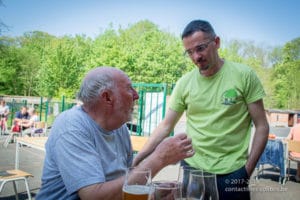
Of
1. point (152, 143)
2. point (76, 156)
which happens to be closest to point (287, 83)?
point (152, 143)

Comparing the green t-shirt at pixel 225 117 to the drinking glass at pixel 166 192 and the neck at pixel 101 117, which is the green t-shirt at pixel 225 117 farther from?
the drinking glass at pixel 166 192

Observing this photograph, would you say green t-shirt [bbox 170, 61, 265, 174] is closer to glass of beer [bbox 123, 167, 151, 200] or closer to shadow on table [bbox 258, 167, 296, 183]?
glass of beer [bbox 123, 167, 151, 200]

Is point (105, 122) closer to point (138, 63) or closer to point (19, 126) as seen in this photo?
point (19, 126)

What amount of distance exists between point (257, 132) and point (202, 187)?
1.34m

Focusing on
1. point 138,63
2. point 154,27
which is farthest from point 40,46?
point 138,63

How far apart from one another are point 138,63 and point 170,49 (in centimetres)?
405

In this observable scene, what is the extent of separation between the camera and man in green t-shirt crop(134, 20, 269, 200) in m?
2.09

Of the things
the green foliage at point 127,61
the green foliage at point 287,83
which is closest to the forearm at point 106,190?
the green foliage at point 127,61

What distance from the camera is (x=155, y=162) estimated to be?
1.36m

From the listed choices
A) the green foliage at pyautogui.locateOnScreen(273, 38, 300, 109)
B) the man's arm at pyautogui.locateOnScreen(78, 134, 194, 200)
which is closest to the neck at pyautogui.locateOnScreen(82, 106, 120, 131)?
the man's arm at pyautogui.locateOnScreen(78, 134, 194, 200)

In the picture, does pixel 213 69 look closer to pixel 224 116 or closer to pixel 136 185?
pixel 224 116

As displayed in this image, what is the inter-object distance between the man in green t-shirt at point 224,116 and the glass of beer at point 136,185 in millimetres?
931

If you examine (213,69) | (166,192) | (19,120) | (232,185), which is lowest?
(19,120)

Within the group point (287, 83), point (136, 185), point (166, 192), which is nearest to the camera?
point (166, 192)
